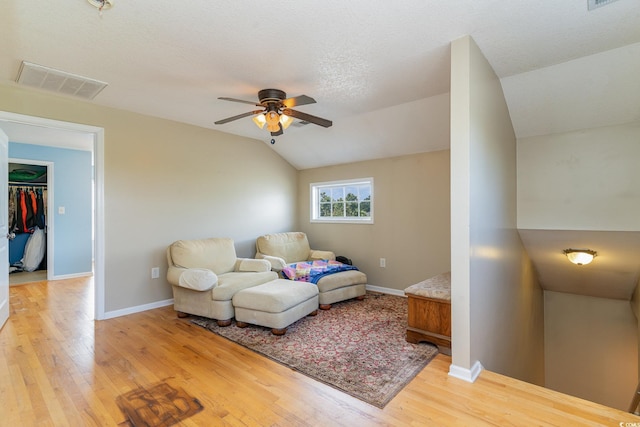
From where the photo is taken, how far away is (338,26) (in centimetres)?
202

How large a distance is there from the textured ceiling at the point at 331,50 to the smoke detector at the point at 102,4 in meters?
0.04

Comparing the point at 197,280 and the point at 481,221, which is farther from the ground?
the point at 481,221

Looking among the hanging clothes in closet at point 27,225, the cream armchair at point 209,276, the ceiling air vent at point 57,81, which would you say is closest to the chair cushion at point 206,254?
the cream armchair at point 209,276

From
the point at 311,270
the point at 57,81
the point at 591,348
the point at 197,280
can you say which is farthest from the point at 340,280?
the point at 591,348

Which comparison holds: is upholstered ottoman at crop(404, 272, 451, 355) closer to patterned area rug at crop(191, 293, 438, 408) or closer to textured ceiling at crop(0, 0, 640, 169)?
patterned area rug at crop(191, 293, 438, 408)

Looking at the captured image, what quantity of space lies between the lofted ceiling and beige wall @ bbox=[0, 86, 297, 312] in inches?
11.9

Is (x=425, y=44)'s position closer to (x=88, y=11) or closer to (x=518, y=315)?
(x=88, y=11)

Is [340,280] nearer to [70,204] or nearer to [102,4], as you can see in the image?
[102,4]

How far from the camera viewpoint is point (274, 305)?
2.94 metres

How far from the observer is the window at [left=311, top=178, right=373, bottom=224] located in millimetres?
4931

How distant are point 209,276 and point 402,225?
2.75 m

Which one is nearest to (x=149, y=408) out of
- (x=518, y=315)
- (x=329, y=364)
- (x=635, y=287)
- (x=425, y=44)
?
(x=329, y=364)

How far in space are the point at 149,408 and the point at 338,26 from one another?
2717mm

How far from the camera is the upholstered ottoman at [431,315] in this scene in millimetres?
2633
